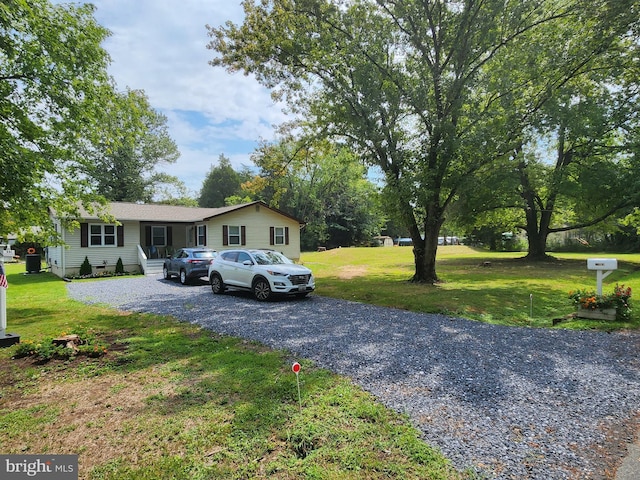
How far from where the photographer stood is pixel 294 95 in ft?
51.7

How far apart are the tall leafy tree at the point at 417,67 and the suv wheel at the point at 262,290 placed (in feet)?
18.2

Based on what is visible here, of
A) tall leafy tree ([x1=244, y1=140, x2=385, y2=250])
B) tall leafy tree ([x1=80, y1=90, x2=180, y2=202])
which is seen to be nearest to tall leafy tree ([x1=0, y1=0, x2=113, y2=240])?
tall leafy tree ([x1=80, y1=90, x2=180, y2=202])

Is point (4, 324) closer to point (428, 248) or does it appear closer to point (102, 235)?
point (428, 248)

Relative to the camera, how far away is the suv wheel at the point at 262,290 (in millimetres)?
10727

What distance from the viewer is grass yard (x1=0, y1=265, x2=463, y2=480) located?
2803mm

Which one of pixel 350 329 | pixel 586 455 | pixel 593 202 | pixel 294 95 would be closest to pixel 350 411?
pixel 586 455

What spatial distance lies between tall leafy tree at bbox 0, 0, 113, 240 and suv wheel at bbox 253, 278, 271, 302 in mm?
5704

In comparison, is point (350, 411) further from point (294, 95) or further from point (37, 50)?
point (294, 95)

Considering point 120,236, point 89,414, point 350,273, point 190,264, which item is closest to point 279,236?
point 350,273

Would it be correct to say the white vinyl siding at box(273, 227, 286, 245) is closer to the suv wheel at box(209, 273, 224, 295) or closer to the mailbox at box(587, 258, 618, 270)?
the suv wheel at box(209, 273, 224, 295)

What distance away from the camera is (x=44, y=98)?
8703 mm

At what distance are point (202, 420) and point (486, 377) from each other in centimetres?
357

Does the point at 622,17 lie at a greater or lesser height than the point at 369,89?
greater

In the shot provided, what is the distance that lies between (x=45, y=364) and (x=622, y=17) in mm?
15809
